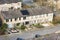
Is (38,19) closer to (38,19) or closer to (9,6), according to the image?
(38,19)

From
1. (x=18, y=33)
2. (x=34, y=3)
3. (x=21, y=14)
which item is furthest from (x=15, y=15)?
(x=34, y=3)

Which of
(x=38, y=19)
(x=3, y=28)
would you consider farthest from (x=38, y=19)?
(x=3, y=28)

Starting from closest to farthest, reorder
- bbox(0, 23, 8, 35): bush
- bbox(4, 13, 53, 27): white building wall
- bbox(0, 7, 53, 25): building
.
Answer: bbox(0, 23, 8, 35): bush, bbox(0, 7, 53, 25): building, bbox(4, 13, 53, 27): white building wall

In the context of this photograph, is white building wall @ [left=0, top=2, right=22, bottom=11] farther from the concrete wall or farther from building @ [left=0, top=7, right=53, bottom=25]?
the concrete wall

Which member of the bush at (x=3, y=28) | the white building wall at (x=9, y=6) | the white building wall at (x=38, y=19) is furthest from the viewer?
the white building wall at (x=9, y=6)

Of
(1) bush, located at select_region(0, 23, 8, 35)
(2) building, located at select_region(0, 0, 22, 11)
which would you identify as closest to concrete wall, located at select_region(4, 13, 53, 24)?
(1) bush, located at select_region(0, 23, 8, 35)

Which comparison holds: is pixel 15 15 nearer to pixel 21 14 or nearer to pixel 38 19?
pixel 21 14

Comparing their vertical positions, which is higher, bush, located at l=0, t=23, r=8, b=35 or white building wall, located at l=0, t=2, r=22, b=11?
white building wall, located at l=0, t=2, r=22, b=11

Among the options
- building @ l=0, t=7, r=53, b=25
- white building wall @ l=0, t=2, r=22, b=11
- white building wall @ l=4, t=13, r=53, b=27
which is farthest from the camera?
white building wall @ l=0, t=2, r=22, b=11

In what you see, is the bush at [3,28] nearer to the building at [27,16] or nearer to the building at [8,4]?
the building at [27,16]

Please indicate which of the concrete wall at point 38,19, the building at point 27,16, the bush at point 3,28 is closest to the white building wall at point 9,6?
the building at point 27,16
